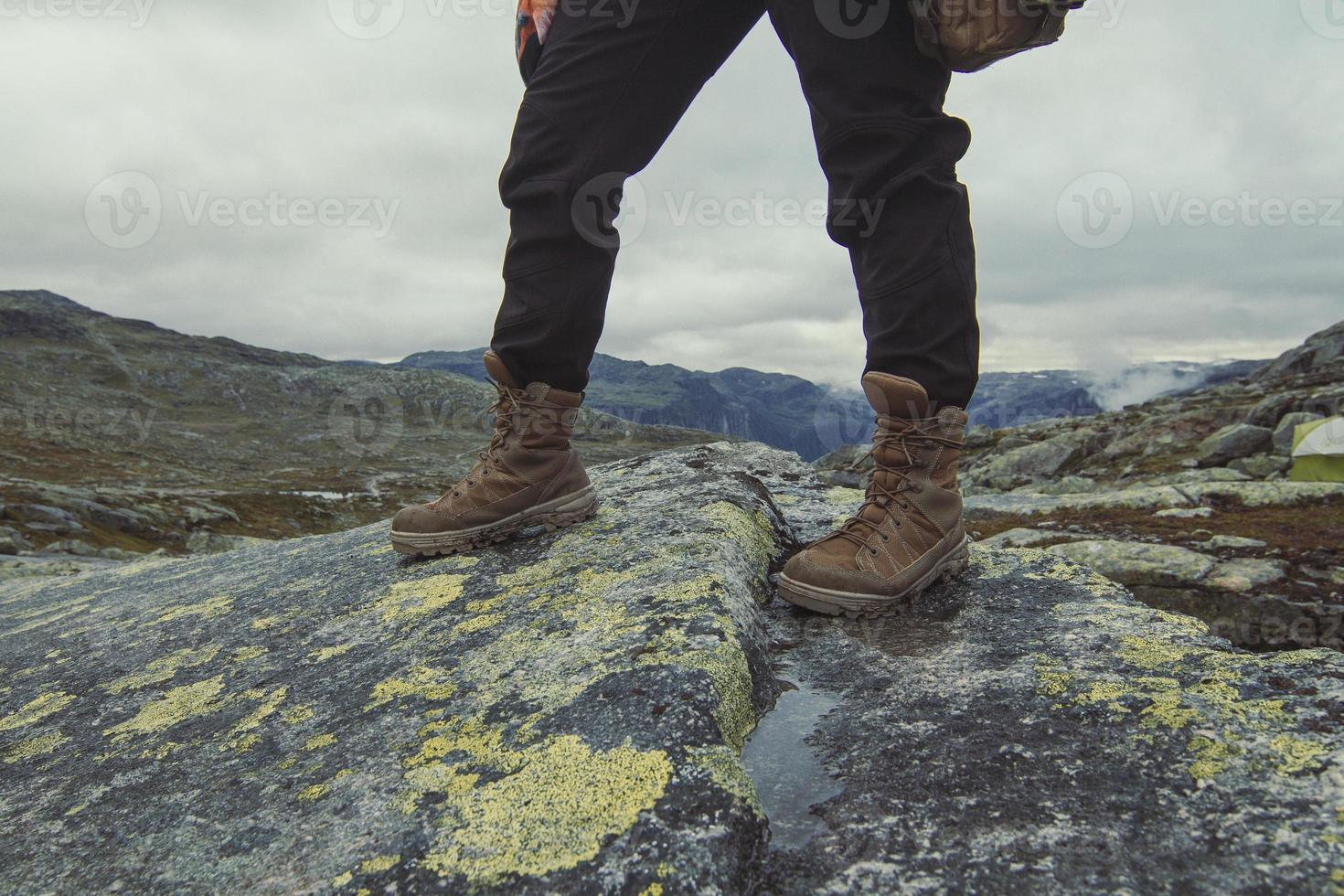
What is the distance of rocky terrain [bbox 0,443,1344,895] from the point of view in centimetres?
150

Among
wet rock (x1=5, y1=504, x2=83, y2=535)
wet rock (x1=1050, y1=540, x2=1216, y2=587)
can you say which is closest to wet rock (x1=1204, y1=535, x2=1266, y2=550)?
wet rock (x1=1050, y1=540, x2=1216, y2=587)

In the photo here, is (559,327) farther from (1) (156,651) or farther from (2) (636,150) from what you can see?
(1) (156,651)

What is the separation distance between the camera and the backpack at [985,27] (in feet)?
8.06

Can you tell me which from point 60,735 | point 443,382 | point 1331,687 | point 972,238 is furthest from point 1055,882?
point 443,382

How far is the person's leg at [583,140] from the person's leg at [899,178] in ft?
2.17

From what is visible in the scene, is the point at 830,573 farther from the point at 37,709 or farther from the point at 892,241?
the point at 37,709

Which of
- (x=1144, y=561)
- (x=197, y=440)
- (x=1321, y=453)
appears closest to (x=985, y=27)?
(x=1144, y=561)

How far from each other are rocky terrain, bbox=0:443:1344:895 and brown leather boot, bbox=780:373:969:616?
122 millimetres

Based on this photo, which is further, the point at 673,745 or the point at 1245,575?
the point at 1245,575

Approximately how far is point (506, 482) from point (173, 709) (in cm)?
166

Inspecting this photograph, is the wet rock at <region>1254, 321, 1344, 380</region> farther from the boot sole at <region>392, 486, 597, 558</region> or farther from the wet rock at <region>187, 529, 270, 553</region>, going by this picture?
the boot sole at <region>392, 486, 597, 558</region>

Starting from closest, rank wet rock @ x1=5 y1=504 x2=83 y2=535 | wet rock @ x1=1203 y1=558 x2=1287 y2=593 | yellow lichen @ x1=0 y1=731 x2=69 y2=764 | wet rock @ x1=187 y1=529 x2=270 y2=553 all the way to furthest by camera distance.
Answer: yellow lichen @ x1=0 y1=731 x2=69 y2=764 < wet rock @ x1=1203 y1=558 x2=1287 y2=593 < wet rock @ x1=5 y1=504 x2=83 y2=535 < wet rock @ x1=187 y1=529 x2=270 y2=553

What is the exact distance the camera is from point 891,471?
312 cm

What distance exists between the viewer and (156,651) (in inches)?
Answer: 121
